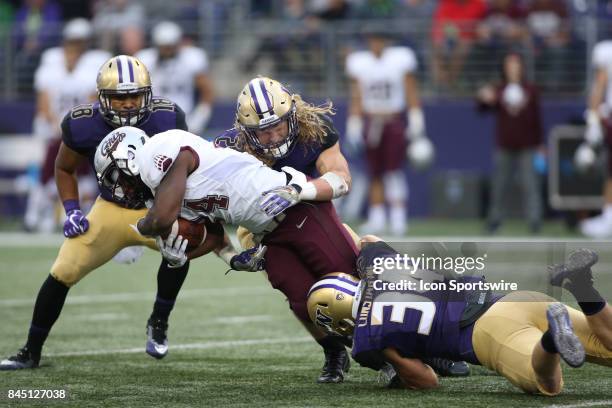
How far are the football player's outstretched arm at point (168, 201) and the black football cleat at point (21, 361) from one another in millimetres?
1151

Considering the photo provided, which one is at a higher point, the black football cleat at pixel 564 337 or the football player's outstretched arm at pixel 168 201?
the football player's outstretched arm at pixel 168 201

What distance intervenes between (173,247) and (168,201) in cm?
28

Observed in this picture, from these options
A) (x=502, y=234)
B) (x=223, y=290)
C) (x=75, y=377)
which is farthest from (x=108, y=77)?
(x=502, y=234)

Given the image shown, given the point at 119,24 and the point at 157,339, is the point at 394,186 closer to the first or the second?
the point at 119,24

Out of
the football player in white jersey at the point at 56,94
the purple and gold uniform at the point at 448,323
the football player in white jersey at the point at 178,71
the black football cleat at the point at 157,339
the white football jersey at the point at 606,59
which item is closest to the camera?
the purple and gold uniform at the point at 448,323

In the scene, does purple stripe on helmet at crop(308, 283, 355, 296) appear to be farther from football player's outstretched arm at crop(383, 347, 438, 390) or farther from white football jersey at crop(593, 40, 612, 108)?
white football jersey at crop(593, 40, 612, 108)

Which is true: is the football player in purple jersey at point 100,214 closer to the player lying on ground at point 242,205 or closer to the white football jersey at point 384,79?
the player lying on ground at point 242,205

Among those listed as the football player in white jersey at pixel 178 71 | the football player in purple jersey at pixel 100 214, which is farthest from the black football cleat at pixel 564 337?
the football player in white jersey at pixel 178 71

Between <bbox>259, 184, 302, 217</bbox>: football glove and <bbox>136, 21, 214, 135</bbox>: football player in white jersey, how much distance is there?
7.85 meters

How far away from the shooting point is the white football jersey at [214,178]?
16.3 feet

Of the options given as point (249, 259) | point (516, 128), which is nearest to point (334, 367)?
point (249, 259)

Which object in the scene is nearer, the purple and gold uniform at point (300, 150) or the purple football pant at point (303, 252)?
the purple football pant at point (303, 252)

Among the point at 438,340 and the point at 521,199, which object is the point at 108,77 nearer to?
the point at 438,340

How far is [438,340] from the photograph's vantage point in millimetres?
4820
